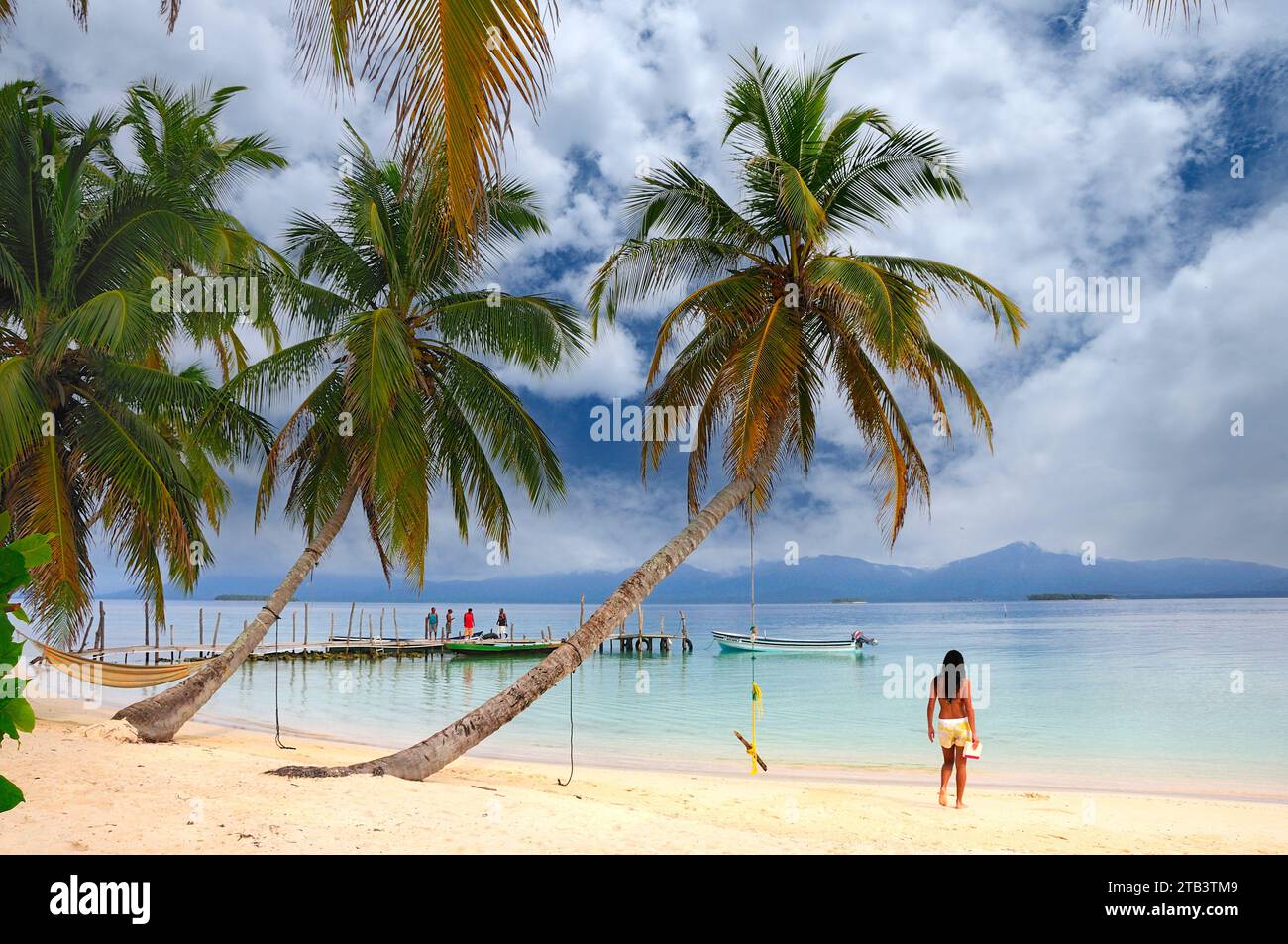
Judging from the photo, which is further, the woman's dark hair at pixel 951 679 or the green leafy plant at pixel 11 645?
the woman's dark hair at pixel 951 679

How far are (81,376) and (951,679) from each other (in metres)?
11.4

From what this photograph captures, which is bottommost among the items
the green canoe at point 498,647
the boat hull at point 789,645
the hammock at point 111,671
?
the boat hull at point 789,645

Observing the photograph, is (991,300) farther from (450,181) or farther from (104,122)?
(104,122)

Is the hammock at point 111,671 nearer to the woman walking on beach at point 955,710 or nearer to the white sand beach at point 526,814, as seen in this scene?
the white sand beach at point 526,814

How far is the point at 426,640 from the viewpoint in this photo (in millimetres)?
40000

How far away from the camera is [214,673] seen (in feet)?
40.0

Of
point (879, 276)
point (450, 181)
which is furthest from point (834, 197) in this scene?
point (450, 181)

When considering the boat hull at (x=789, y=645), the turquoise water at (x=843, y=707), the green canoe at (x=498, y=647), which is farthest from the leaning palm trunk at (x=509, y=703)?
the boat hull at (x=789, y=645)

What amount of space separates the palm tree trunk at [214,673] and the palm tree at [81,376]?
3.71ft

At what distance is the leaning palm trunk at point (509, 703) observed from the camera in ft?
28.5

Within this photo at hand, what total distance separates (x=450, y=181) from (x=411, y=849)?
426 centimetres

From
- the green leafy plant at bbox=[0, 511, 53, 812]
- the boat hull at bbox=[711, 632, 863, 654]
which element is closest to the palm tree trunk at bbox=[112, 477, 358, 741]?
the green leafy plant at bbox=[0, 511, 53, 812]

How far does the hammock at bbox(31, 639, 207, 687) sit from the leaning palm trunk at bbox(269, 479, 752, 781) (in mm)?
4562

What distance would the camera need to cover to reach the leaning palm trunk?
8680 millimetres
